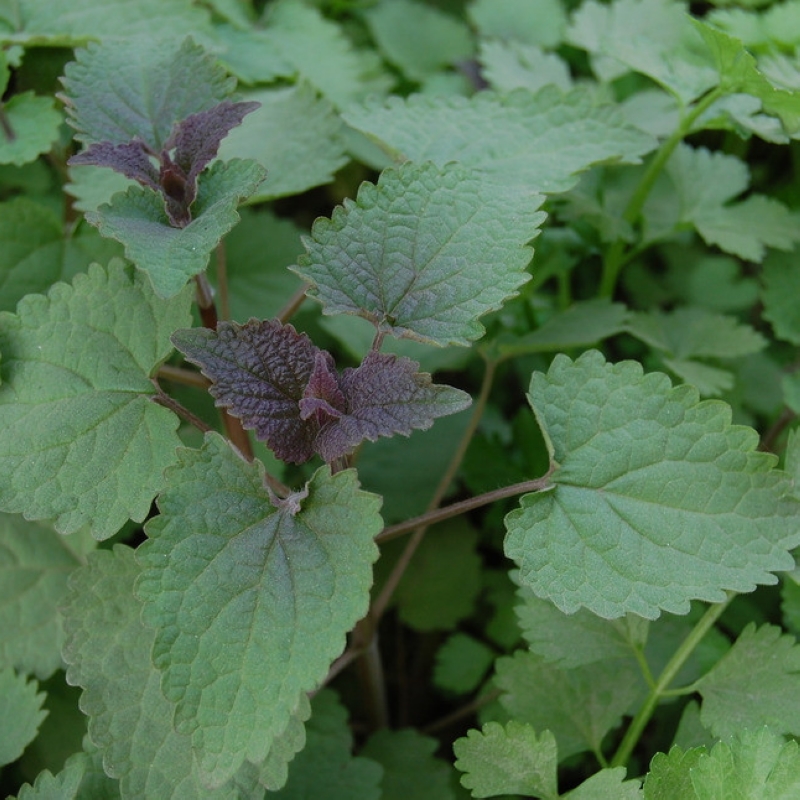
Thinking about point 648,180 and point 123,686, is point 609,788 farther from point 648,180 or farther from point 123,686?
point 648,180

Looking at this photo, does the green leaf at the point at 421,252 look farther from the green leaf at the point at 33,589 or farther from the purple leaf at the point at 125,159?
the green leaf at the point at 33,589

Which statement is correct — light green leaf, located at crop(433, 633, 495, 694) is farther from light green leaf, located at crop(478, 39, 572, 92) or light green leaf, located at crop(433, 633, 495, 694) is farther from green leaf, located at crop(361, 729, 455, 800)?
light green leaf, located at crop(478, 39, 572, 92)

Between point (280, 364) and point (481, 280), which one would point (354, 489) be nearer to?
point (280, 364)

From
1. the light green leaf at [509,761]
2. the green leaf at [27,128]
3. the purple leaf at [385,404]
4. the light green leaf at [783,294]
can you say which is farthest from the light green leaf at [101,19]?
the light green leaf at [509,761]

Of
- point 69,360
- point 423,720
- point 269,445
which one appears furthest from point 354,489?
point 423,720

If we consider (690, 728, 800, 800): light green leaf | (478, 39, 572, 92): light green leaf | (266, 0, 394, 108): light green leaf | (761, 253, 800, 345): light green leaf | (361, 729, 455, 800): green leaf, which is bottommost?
(361, 729, 455, 800): green leaf

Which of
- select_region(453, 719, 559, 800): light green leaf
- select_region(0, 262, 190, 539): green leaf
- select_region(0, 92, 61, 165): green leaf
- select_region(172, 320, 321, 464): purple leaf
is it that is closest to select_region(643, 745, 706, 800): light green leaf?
select_region(453, 719, 559, 800): light green leaf
